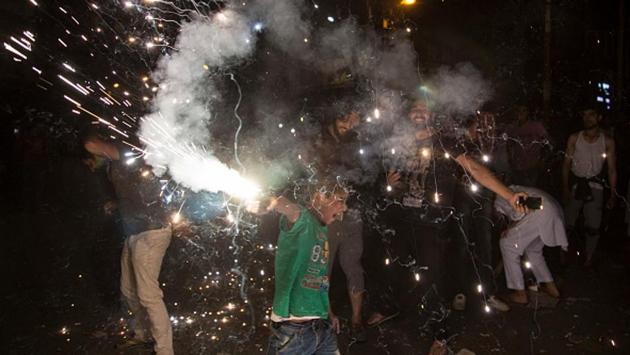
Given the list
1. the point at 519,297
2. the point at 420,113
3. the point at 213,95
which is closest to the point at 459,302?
the point at 519,297

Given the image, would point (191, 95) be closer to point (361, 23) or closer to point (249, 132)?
point (249, 132)

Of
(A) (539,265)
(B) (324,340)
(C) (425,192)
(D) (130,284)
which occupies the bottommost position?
(B) (324,340)

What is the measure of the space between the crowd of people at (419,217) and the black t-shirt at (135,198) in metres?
0.01

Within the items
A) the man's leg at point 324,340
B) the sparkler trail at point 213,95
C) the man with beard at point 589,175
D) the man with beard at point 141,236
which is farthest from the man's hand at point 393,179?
the man with beard at point 589,175

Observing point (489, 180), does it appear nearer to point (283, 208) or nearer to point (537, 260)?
point (537, 260)

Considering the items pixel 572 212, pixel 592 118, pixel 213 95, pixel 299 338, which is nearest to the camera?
pixel 299 338

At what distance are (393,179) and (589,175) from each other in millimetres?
3201

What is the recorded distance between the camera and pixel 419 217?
4.84m

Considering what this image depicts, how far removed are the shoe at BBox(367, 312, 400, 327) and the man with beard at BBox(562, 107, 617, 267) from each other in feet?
11.0

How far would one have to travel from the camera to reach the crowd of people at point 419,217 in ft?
13.9

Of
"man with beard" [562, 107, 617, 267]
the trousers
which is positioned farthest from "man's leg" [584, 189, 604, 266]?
the trousers

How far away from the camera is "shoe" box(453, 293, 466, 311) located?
5.13m

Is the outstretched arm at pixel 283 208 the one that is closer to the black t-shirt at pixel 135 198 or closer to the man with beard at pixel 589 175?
the black t-shirt at pixel 135 198

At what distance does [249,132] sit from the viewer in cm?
817
